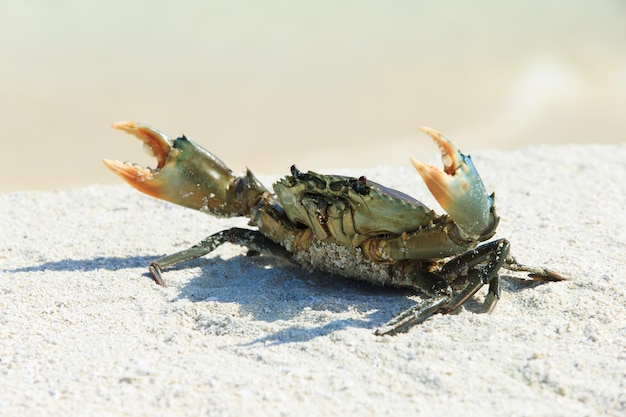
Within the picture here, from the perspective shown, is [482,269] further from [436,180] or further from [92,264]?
[92,264]

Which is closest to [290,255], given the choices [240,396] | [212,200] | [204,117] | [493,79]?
[212,200]

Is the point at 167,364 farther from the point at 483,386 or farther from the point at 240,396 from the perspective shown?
the point at 483,386

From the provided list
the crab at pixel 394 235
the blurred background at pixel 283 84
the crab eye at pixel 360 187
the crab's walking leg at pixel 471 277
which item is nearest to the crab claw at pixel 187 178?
the crab at pixel 394 235

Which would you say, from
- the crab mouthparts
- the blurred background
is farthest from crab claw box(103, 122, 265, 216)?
the blurred background

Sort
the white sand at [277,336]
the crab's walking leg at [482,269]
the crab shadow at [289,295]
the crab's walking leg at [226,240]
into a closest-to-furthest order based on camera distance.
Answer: the white sand at [277,336] < the crab shadow at [289,295] < the crab's walking leg at [482,269] < the crab's walking leg at [226,240]

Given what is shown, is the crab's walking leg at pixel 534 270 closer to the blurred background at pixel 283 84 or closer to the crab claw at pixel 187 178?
the crab claw at pixel 187 178

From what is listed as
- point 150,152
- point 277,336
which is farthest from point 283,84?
point 277,336

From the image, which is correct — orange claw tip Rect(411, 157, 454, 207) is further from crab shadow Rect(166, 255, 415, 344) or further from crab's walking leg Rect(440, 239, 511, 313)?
crab shadow Rect(166, 255, 415, 344)
